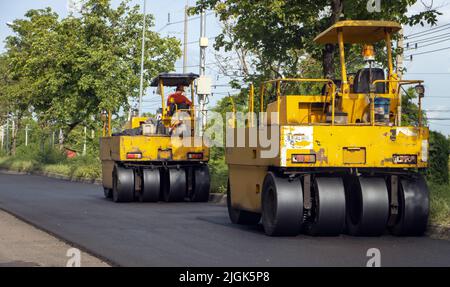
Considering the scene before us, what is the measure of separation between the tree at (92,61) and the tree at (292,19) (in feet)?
74.3

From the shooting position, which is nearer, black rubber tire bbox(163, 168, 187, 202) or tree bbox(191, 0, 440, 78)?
tree bbox(191, 0, 440, 78)

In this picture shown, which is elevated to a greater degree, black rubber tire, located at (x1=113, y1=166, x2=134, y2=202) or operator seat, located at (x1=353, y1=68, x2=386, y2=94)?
operator seat, located at (x1=353, y1=68, x2=386, y2=94)

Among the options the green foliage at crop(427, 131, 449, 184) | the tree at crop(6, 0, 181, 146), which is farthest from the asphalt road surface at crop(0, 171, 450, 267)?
the tree at crop(6, 0, 181, 146)

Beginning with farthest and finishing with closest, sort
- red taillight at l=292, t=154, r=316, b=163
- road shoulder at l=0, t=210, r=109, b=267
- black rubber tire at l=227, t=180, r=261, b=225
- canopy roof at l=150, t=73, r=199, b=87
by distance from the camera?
canopy roof at l=150, t=73, r=199, b=87 → black rubber tire at l=227, t=180, r=261, b=225 → red taillight at l=292, t=154, r=316, b=163 → road shoulder at l=0, t=210, r=109, b=267

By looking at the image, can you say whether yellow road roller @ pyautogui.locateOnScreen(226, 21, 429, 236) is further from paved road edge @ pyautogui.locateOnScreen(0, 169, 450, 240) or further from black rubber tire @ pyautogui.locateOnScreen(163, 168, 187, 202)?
black rubber tire @ pyautogui.locateOnScreen(163, 168, 187, 202)

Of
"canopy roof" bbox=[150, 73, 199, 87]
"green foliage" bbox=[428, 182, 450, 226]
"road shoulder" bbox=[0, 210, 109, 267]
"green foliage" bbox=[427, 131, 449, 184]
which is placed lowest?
"road shoulder" bbox=[0, 210, 109, 267]

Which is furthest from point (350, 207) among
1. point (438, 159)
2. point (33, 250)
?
point (438, 159)

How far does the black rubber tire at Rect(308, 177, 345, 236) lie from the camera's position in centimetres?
1349

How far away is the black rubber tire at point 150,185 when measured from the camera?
900 inches

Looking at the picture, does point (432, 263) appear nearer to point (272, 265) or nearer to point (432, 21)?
point (272, 265)

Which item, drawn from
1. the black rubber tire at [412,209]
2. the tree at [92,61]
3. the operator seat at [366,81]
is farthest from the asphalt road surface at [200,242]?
the tree at [92,61]

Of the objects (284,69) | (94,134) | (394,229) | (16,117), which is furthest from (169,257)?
(16,117)

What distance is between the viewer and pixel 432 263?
10.9 m

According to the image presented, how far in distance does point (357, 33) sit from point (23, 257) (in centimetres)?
692
